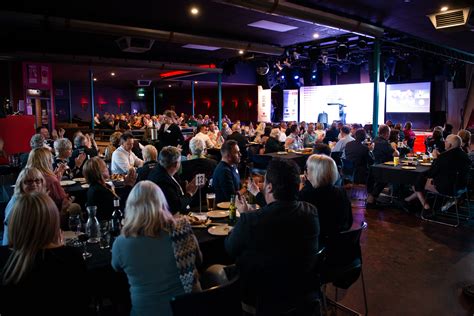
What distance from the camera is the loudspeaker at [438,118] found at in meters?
15.3

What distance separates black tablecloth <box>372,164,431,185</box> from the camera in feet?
20.2

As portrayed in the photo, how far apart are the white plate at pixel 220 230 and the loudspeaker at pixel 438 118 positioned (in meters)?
14.8

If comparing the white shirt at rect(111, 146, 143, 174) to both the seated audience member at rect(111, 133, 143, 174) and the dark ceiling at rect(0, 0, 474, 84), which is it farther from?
the dark ceiling at rect(0, 0, 474, 84)

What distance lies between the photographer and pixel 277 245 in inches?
84.7

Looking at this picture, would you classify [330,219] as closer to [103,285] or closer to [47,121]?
[103,285]

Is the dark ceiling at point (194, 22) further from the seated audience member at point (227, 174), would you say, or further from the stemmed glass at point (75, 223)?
the stemmed glass at point (75, 223)

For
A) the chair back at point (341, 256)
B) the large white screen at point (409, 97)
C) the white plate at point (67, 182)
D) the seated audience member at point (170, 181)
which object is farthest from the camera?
the large white screen at point (409, 97)

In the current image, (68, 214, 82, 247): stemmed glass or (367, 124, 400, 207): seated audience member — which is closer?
(68, 214, 82, 247): stemmed glass

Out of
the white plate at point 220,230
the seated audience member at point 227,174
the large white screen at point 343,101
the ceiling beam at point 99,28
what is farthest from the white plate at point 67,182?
the large white screen at point 343,101

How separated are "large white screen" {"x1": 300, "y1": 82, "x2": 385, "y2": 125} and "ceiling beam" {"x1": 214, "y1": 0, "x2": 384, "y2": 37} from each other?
28.4 feet

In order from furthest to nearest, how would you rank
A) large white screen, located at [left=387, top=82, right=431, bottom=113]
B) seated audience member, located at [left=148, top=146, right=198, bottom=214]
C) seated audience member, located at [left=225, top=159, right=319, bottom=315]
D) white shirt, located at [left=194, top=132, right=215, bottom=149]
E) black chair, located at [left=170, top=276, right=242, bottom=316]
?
large white screen, located at [left=387, top=82, right=431, bottom=113], white shirt, located at [left=194, top=132, right=215, bottom=149], seated audience member, located at [left=148, top=146, right=198, bottom=214], seated audience member, located at [left=225, top=159, right=319, bottom=315], black chair, located at [left=170, top=276, right=242, bottom=316]

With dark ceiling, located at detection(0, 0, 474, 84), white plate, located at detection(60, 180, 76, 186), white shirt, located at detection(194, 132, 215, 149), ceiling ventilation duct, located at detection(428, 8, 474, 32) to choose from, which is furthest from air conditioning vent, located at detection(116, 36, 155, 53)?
ceiling ventilation duct, located at detection(428, 8, 474, 32)

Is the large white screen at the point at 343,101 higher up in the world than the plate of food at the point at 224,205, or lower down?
higher up

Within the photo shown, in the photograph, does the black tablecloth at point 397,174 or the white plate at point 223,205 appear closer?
the white plate at point 223,205
